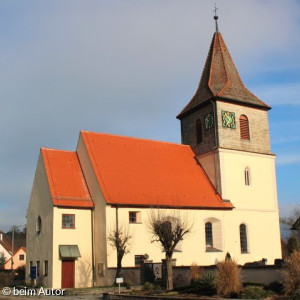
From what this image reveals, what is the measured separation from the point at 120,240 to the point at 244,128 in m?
15.9

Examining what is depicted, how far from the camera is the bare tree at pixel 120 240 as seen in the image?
85.7ft

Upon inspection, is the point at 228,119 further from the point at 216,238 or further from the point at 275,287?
the point at 275,287

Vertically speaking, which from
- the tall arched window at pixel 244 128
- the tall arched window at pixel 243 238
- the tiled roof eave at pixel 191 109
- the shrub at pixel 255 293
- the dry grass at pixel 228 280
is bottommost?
the shrub at pixel 255 293

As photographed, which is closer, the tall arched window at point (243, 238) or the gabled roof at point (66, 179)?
the gabled roof at point (66, 179)

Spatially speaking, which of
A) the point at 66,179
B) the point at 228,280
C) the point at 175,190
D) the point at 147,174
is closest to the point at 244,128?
the point at 175,190

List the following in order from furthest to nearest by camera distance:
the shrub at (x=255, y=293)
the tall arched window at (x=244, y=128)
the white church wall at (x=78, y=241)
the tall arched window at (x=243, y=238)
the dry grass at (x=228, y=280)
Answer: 1. the tall arched window at (x=244, y=128)
2. the tall arched window at (x=243, y=238)
3. the white church wall at (x=78, y=241)
4. the dry grass at (x=228, y=280)
5. the shrub at (x=255, y=293)

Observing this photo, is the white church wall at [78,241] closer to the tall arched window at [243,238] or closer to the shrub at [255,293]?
the tall arched window at [243,238]

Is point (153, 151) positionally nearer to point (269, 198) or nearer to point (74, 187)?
point (74, 187)

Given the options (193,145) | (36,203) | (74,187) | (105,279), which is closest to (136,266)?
(105,279)

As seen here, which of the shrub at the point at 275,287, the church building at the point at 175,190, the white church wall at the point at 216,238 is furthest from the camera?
the white church wall at the point at 216,238

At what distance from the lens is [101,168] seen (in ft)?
102

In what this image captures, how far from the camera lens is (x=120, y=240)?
87.4 feet

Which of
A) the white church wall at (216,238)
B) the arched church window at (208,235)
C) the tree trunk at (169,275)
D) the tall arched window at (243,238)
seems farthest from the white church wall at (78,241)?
the tall arched window at (243,238)

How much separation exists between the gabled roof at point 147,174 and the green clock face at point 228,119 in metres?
4.14
